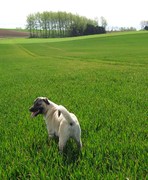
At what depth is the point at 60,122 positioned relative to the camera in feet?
14.5

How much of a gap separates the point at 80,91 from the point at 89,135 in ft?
17.5

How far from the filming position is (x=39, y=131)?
18.0 feet

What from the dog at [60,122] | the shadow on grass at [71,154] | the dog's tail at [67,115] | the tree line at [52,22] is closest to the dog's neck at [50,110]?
the dog at [60,122]

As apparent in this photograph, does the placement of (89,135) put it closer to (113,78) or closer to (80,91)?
(80,91)

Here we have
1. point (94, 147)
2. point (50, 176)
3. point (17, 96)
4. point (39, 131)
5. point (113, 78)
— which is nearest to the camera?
point (50, 176)

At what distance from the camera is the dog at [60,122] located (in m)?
3.99

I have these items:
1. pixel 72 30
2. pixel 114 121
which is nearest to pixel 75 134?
pixel 114 121

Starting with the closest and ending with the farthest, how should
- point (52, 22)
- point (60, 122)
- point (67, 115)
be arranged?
point (67, 115) < point (60, 122) < point (52, 22)

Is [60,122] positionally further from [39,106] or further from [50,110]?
[39,106]

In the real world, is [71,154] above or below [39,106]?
below

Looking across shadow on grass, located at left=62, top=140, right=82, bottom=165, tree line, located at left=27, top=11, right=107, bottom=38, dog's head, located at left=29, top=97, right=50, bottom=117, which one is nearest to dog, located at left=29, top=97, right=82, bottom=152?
dog's head, located at left=29, top=97, right=50, bottom=117

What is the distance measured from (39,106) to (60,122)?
0.60 m

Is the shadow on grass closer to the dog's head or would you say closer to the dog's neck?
the dog's neck

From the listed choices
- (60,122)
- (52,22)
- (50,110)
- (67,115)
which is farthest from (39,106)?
(52,22)
